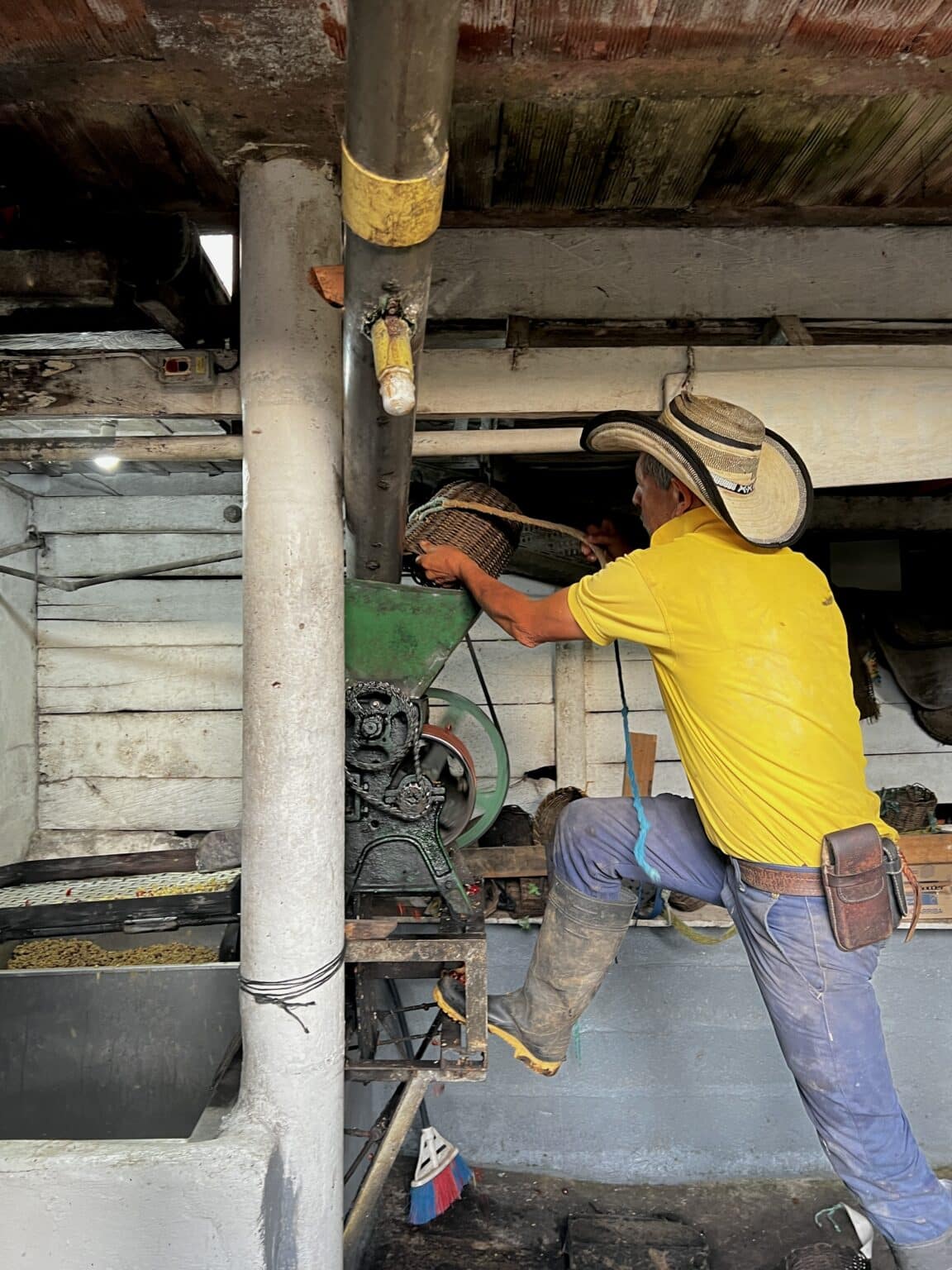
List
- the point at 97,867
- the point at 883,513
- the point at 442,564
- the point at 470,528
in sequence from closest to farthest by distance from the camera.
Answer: the point at 442,564
the point at 470,528
the point at 97,867
the point at 883,513

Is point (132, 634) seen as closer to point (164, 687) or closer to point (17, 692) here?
point (164, 687)

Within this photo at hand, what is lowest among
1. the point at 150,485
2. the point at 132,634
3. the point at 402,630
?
the point at 402,630

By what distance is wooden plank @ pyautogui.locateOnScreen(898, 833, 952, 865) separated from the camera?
3074mm

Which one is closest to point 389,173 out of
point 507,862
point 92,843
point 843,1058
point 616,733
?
point 843,1058

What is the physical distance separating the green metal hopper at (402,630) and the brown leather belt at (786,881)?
33.0 inches

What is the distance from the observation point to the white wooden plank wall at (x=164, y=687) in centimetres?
354

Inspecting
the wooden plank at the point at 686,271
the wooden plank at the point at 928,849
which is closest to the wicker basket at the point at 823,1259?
the wooden plank at the point at 928,849

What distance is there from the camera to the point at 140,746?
3.56 metres

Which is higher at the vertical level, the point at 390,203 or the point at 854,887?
the point at 390,203

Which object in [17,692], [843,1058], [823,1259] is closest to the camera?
[843,1058]

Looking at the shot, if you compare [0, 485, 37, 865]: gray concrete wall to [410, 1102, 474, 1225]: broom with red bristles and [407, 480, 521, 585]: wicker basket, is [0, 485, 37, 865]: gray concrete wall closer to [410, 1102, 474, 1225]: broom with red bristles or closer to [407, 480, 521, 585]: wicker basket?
[410, 1102, 474, 1225]: broom with red bristles

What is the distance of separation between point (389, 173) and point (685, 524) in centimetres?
117

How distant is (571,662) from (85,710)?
85.0 inches

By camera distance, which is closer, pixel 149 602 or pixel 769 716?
pixel 769 716
